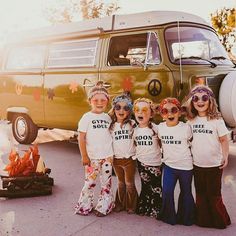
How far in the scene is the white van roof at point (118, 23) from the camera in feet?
21.5

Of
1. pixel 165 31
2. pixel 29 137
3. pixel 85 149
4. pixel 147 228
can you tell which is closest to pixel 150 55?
pixel 165 31

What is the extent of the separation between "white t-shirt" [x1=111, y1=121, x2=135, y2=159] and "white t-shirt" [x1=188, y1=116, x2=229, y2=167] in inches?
28.1

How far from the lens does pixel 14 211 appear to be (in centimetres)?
482

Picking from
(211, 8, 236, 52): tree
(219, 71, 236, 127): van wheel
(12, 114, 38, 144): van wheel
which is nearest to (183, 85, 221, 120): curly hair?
(219, 71, 236, 127): van wheel

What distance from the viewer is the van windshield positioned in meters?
6.48

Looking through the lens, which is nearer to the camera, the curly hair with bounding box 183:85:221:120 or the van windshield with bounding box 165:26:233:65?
Result: the curly hair with bounding box 183:85:221:120

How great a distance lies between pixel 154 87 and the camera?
20.7 ft

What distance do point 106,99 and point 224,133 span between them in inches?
52.2

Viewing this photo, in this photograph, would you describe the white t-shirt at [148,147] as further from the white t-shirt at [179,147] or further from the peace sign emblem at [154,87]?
the peace sign emblem at [154,87]

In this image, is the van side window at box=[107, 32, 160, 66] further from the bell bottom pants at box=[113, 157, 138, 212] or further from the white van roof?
the bell bottom pants at box=[113, 157, 138, 212]

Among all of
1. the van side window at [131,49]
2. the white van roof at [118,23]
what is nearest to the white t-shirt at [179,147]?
the van side window at [131,49]

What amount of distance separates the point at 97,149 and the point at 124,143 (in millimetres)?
294

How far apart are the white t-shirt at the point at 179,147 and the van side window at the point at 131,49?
2462mm

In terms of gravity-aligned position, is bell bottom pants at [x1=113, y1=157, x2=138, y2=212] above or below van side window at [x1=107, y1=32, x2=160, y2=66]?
below
